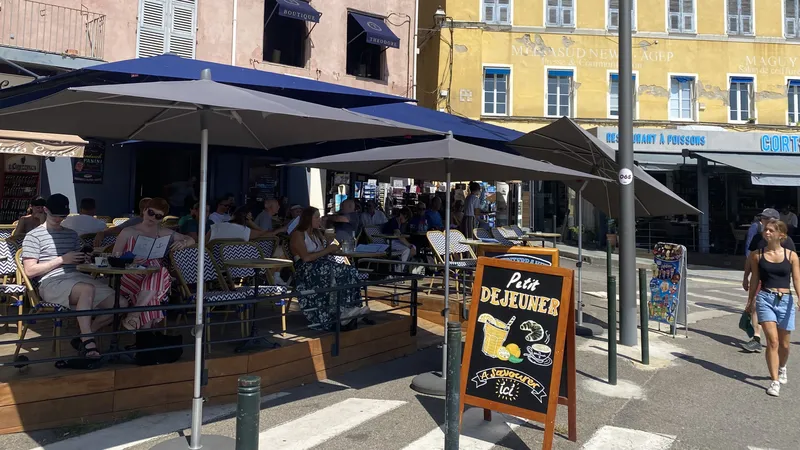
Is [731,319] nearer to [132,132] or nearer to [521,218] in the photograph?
[132,132]

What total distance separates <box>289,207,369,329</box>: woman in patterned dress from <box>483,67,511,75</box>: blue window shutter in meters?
18.5

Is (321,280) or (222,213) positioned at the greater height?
(222,213)

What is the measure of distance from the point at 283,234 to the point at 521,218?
16.6 meters

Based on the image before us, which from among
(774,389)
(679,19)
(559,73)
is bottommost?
(774,389)

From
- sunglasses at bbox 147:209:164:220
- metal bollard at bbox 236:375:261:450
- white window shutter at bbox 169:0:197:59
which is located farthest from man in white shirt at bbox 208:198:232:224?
white window shutter at bbox 169:0:197:59

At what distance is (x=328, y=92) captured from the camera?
7.23 metres

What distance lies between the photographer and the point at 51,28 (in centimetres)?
1260

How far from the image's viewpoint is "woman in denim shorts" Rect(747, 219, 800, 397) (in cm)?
587

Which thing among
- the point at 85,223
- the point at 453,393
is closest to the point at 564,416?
the point at 453,393

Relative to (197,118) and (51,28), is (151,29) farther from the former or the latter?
(197,118)

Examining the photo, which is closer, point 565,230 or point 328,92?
point 328,92

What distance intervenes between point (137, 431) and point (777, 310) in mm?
5898

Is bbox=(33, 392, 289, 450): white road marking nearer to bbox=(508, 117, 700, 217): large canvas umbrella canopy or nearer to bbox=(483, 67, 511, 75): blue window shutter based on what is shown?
bbox=(508, 117, 700, 217): large canvas umbrella canopy

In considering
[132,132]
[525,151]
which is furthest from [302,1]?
[132,132]
